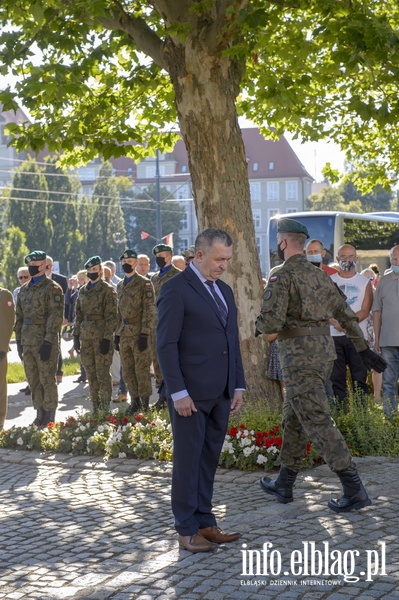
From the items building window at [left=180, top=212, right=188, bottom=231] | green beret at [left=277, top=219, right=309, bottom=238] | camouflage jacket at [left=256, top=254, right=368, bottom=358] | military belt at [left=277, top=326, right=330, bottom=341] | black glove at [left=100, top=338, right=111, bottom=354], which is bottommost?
black glove at [left=100, top=338, right=111, bottom=354]

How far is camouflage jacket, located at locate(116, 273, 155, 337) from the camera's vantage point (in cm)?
1384

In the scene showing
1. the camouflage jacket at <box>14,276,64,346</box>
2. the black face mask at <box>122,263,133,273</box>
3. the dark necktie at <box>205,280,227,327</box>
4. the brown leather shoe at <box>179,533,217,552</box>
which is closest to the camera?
the brown leather shoe at <box>179,533,217,552</box>

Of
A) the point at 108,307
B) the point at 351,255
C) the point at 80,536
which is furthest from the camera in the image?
the point at 108,307

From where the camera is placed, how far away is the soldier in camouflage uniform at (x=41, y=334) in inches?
504

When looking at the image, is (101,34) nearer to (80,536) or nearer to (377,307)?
(377,307)

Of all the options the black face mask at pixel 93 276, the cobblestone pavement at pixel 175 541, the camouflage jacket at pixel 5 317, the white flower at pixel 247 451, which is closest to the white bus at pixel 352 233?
the black face mask at pixel 93 276

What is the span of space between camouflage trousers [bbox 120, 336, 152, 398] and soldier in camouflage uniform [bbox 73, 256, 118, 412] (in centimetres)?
25

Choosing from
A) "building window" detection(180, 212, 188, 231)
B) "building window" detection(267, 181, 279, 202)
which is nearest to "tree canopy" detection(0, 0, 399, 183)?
"building window" detection(180, 212, 188, 231)

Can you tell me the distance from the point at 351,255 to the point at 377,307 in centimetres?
65

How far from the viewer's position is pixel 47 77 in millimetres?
11781

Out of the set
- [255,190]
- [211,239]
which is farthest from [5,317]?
[255,190]

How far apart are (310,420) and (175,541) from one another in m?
1.36

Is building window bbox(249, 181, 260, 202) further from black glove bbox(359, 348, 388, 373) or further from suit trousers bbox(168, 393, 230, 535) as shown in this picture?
suit trousers bbox(168, 393, 230, 535)

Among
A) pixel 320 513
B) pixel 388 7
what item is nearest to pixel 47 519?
pixel 320 513
